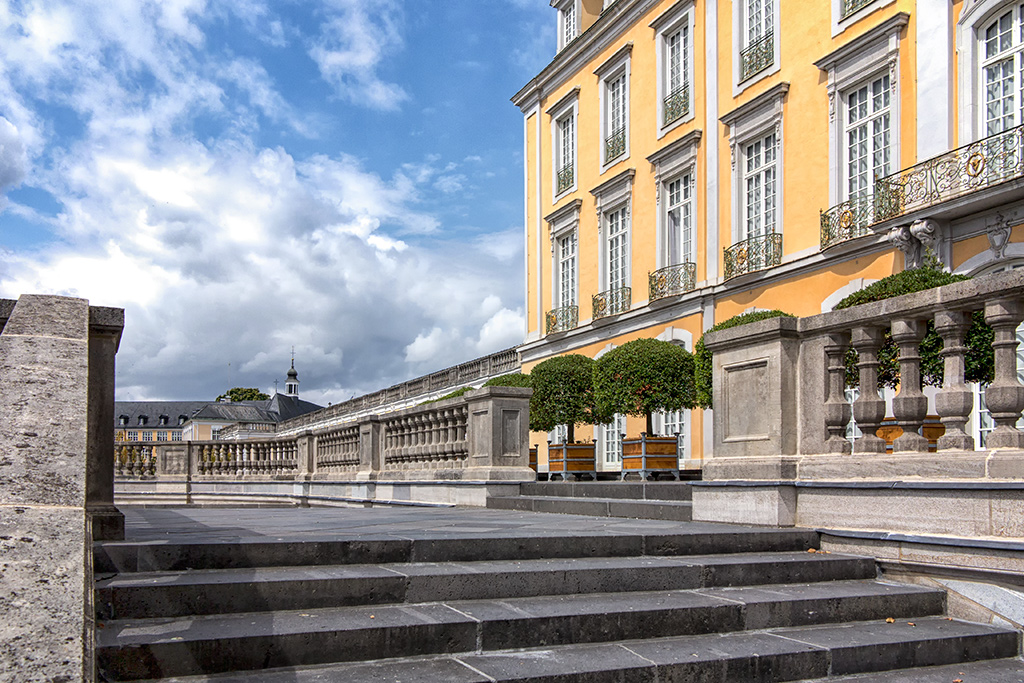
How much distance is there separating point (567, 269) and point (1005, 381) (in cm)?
2430

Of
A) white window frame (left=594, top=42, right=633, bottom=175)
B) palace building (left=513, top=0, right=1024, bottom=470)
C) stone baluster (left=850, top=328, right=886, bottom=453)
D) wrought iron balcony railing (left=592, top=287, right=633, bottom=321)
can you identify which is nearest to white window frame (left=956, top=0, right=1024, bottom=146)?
palace building (left=513, top=0, right=1024, bottom=470)

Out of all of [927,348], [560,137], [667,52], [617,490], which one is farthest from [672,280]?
[617,490]

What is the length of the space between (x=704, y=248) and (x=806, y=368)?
15.9m

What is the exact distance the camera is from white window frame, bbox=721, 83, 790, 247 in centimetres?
1950

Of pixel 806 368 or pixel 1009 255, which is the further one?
pixel 1009 255

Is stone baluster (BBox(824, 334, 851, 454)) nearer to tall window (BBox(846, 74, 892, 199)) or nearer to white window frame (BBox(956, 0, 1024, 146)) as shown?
white window frame (BBox(956, 0, 1024, 146))

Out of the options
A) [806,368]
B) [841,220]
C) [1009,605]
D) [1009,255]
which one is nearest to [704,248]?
[841,220]

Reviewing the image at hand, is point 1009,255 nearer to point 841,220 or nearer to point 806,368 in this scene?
point 841,220

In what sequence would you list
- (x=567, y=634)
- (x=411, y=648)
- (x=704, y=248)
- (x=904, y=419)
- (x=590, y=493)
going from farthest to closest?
1. (x=704, y=248)
2. (x=590, y=493)
3. (x=904, y=419)
4. (x=567, y=634)
5. (x=411, y=648)

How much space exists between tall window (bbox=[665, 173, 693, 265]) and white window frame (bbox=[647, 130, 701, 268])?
79 millimetres

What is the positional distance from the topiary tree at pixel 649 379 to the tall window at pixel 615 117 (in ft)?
30.1

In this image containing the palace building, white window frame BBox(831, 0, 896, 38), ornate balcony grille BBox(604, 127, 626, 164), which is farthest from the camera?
ornate balcony grille BBox(604, 127, 626, 164)

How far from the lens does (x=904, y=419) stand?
5.90 m

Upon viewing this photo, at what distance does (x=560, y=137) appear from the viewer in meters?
30.3
